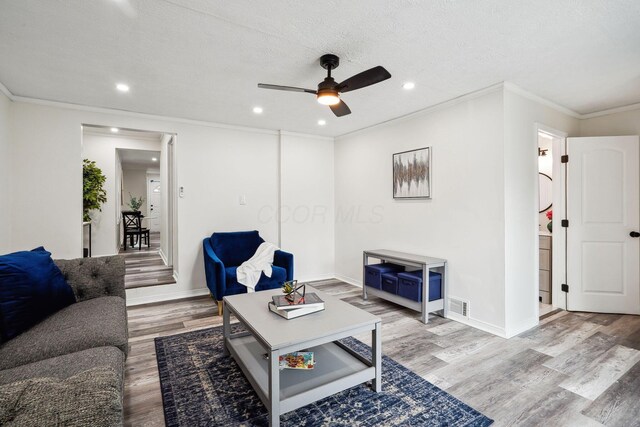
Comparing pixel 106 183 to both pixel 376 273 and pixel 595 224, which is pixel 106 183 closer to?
pixel 376 273

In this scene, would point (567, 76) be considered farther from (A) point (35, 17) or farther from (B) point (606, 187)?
(A) point (35, 17)

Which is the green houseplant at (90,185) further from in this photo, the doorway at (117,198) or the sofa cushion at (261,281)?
the sofa cushion at (261,281)

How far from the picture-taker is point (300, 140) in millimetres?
5082

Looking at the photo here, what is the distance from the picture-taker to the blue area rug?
1.82 metres

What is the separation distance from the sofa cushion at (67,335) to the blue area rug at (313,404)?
548 mm

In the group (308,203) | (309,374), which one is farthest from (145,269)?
(309,374)

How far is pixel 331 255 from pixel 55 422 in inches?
187

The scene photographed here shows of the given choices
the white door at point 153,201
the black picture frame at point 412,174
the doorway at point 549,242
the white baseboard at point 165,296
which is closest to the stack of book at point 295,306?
the black picture frame at point 412,174

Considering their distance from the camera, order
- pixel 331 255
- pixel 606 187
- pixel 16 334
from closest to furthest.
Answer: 1. pixel 16 334
2. pixel 606 187
3. pixel 331 255

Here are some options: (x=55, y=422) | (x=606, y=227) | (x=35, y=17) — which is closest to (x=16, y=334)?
(x=55, y=422)

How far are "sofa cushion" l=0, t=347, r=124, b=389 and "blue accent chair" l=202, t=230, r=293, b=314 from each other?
1.80 metres

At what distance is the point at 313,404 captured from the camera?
77.7 inches

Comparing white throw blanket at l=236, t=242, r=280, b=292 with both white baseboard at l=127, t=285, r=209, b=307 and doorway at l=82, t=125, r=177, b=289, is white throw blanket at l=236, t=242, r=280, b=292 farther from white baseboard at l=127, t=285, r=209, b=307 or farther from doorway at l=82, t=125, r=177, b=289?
doorway at l=82, t=125, r=177, b=289

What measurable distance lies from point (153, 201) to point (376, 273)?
30.3 feet
